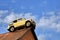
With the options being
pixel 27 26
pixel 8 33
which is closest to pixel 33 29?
pixel 27 26

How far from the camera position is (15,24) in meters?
37.0

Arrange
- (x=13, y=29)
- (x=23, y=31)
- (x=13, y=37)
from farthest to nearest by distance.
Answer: (x=13, y=29) < (x=23, y=31) < (x=13, y=37)

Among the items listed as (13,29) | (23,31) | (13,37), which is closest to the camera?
(13,37)

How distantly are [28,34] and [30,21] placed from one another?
1955 millimetres

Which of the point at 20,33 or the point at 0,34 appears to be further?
the point at 0,34

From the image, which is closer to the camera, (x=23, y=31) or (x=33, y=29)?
(x=23, y=31)

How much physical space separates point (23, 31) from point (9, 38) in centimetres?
288

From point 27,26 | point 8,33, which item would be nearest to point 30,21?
point 27,26

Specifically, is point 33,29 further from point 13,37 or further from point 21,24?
point 13,37

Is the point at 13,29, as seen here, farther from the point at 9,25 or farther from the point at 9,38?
the point at 9,38

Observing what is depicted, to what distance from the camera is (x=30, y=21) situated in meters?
36.5

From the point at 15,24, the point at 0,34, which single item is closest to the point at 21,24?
the point at 15,24

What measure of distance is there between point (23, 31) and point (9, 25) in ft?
10.9

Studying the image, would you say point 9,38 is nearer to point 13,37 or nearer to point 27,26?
point 13,37
